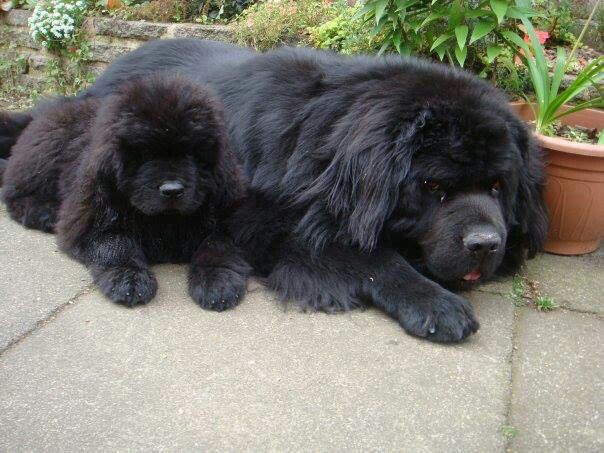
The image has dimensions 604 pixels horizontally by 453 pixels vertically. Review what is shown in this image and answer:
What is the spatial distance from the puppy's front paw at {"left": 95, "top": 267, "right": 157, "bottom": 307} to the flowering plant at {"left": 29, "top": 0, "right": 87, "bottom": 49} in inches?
140

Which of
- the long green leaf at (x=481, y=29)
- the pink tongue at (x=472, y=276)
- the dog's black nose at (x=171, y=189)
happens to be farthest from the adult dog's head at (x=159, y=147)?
the long green leaf at (x=481, y=29)

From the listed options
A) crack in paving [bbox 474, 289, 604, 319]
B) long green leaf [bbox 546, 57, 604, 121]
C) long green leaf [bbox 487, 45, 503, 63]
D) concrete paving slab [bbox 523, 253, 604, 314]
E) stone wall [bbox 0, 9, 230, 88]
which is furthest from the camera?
stone wall [bbox 0, 9, 230, 88]

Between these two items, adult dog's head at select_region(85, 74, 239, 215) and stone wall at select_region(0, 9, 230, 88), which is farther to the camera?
stone wall at select_region(0, 9, 230, 88)

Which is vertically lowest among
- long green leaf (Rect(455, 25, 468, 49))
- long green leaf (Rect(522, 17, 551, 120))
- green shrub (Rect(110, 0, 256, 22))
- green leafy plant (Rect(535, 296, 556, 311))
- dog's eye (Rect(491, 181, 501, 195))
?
green leafy plant (Rect(535, 296, 556, 311))

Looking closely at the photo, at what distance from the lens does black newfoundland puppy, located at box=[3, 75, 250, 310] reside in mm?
2494

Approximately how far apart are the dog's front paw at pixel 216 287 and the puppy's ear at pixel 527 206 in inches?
50.3

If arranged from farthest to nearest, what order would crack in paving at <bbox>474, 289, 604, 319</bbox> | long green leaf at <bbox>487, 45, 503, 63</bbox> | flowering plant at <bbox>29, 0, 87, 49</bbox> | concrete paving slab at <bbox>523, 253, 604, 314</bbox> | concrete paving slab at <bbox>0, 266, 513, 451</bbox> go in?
flowering plant at <bbox>29, 0, 87, 49</bbox> → long green leaf at <bbox>487, 45, 503, 63</bbox> → concrete paving slab at <bbox>523, 253, 604, 314</bbox> → crack in paving at <bbox>474, 289, 604, 319</bbox> → concrete paving slab at <bbox>0, 266, 513, 451</bbox>

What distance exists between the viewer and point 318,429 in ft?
6.02

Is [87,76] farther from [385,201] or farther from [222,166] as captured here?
[385,201]

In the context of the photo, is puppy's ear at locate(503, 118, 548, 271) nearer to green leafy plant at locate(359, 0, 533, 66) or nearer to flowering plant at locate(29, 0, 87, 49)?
green leafy plant at locate(359, 0, 533, 66)

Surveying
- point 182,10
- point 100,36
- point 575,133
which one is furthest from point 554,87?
point 100,36

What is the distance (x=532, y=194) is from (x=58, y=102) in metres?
2.75

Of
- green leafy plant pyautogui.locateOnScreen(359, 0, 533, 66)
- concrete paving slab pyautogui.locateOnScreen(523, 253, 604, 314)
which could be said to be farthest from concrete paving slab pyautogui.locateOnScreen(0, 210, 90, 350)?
green leafy plant pyautogui.locateOnScreen(359, 0, 533, 66)

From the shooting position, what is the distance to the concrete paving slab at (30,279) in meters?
2.37
